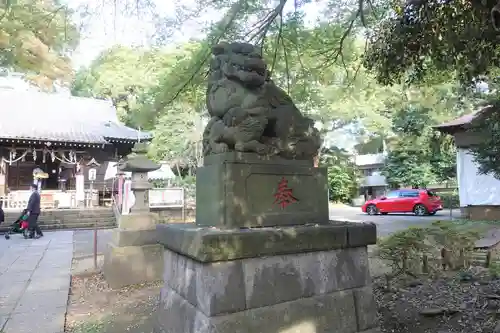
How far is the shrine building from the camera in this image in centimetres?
1788

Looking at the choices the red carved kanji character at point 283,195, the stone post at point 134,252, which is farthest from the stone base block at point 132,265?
the red carved kanji character at point 283,195

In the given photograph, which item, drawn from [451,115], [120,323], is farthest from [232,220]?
[451,115]

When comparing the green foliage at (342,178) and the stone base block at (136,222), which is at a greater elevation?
the green foliage at (342,178)

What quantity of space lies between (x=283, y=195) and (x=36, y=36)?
8007 mm

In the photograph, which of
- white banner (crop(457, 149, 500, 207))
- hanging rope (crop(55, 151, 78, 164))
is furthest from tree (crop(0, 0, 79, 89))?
white banner (crop(457, 149, 500, 207))

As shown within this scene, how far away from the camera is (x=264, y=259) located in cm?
301

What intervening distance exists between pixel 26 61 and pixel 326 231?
965 cm

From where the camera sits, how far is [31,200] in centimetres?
1245

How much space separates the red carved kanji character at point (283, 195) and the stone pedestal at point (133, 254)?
4755mm

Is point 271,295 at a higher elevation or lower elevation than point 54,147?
lower

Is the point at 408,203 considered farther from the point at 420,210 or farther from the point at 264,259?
the point at 264,259

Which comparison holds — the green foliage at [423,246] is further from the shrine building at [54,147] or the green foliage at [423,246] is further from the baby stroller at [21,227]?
the shrine building at [54,147]

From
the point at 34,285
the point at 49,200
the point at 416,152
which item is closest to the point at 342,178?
the point at 416,152

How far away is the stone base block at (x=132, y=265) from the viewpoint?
7062 mm
